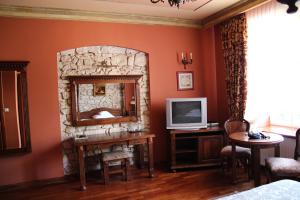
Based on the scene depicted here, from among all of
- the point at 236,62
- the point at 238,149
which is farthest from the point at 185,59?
the point at 238,149

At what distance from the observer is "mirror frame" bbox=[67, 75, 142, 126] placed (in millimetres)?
3861

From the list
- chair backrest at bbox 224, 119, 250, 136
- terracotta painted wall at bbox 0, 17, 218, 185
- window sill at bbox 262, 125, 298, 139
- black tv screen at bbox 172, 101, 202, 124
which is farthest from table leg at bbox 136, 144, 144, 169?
window sill at bbox 262, 125, 298, 139

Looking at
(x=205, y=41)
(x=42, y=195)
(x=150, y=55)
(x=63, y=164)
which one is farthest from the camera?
(x=205, y=41)

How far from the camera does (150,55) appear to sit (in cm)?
434

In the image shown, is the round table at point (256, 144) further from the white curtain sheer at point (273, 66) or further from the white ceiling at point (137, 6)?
the white ceiling at point (137, 6)

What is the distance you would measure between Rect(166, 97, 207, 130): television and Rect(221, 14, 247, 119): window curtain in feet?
1.64

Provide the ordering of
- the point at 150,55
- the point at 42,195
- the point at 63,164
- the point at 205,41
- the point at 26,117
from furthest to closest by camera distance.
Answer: the point at 205,41, the point at 150,55, the point at 63,164, the point at 26,117, the point at 42,195

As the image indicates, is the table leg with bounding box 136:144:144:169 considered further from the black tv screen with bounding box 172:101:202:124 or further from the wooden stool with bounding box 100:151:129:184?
the black tv screen with bounding box 172:101:202:124

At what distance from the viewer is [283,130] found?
3.65 metres

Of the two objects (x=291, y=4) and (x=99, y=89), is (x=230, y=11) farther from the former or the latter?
(x=291, y=4)

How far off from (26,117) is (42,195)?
112 cm

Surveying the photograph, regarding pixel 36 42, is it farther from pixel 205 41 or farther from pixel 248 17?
pixel 248 17

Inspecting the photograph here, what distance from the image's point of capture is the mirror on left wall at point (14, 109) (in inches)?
137

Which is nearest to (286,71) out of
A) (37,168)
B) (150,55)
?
(150,55)
